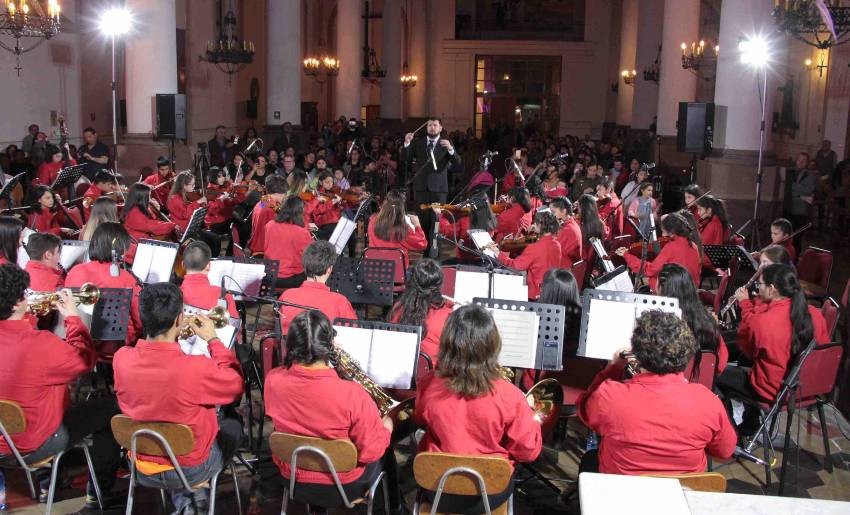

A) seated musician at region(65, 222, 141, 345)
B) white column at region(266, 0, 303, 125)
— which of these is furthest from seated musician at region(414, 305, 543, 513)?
white column at region(266, 0, 303, 125)

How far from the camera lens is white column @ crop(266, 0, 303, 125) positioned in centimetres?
1759

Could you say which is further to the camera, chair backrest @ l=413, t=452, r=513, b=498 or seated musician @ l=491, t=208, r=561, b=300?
seated musician @ l=491, t=208, r=561, b=300

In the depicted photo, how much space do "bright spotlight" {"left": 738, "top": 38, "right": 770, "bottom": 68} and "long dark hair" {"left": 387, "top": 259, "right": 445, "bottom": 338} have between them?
7.51 metres

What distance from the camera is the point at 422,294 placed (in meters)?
4.97

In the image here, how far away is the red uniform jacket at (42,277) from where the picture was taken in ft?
18.0

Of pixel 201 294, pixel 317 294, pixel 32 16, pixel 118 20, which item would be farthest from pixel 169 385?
pixel 118 20

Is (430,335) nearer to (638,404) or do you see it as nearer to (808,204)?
(638,404)

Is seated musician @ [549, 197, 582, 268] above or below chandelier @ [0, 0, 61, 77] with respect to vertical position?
below

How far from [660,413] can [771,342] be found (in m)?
1.96

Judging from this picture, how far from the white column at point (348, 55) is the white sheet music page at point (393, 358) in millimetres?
17199

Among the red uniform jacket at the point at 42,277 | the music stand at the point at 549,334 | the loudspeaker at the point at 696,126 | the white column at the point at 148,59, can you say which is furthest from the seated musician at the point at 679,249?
the white column at the point at 148,59

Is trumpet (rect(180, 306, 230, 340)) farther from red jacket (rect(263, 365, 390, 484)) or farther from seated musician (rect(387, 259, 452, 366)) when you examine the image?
seated musician (rect(387, 259, 452, 366))

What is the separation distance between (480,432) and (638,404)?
670 millimetres

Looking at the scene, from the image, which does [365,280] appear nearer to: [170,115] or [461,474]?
[461,474]
